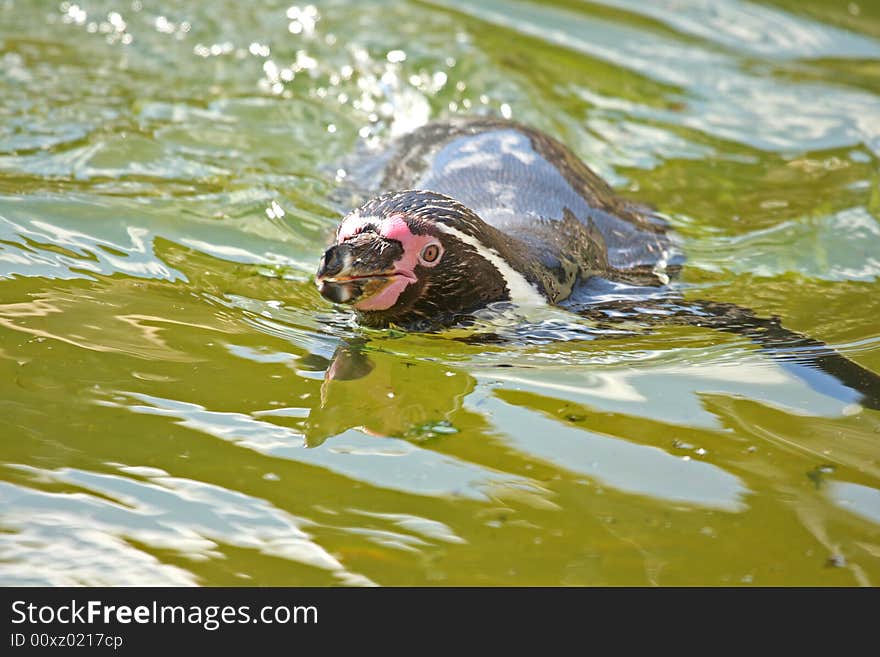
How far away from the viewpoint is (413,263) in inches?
155

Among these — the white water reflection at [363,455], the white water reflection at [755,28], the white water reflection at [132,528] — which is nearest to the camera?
the white water reflection at [132,528]

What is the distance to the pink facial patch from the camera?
388 centimetres

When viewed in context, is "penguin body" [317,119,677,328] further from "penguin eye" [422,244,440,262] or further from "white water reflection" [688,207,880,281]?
"white water reflection" [688,207,880,281]

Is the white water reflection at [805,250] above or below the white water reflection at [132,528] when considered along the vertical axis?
above

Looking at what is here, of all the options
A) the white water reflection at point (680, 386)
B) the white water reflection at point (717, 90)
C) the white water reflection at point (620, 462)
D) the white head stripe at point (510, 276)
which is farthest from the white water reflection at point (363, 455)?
the white water reflection at point (717, 90)

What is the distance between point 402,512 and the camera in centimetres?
292

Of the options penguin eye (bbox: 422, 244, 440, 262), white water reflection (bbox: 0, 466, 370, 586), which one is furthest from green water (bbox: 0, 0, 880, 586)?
penguin eye (bbox: 422, 244, 440, 262)

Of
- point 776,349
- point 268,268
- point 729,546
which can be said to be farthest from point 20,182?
point 729,546

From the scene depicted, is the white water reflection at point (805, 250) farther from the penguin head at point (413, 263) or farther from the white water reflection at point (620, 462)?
the white water reflection at point (620, 462)

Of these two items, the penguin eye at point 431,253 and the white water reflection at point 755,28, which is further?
the white water reflection at point 755,28

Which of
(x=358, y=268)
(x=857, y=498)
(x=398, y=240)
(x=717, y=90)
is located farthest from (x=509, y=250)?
(x=717, y=90)

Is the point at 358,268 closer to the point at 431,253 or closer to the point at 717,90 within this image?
the point at 431,253

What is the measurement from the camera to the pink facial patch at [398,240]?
3.88m
